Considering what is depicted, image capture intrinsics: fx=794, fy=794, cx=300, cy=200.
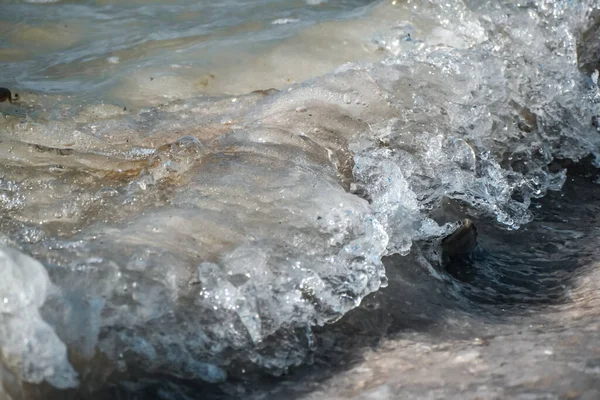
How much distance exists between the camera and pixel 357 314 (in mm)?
2115

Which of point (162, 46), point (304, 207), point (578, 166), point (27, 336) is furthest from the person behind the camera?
point (162, 46)

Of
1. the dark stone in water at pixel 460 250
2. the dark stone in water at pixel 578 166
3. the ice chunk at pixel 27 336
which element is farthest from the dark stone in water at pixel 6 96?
the dark stone in water at pixel 578 166

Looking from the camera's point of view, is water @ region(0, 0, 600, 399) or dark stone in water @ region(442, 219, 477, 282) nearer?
water @ region(0, 0, 600, 399)

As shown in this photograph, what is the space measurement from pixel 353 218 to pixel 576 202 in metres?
1.16

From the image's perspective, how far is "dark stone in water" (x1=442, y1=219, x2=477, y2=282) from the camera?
2441 millimetres

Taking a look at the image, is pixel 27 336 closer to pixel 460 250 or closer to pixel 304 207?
pixel 304 207

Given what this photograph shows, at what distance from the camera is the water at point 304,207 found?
184 centimetres

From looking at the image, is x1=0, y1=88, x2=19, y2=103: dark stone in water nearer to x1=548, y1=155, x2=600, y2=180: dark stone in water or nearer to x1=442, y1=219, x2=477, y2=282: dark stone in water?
x1=442, y1=219, x2=477, y2=282: dark stone in water

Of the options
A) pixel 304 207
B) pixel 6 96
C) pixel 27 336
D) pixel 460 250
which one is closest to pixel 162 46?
pixel 6 96

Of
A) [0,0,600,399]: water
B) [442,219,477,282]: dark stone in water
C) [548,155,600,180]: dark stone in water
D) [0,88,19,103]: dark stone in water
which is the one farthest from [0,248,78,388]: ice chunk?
[548,155,600,180]: dark stone in water

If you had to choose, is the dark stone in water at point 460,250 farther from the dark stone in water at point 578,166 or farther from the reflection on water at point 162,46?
the reflection on water at point 162,46

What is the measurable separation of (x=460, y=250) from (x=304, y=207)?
1.76 ft

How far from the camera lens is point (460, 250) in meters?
2.50

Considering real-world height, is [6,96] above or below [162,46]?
below
